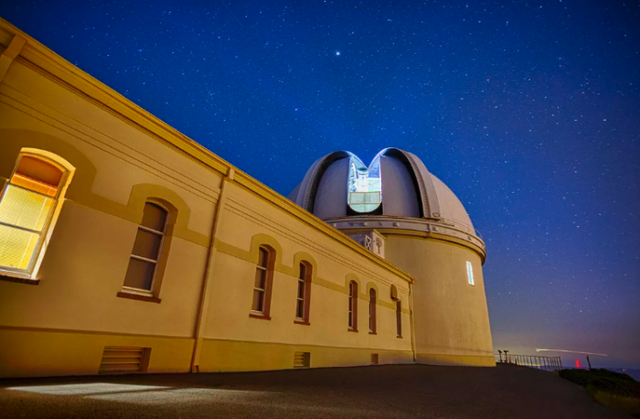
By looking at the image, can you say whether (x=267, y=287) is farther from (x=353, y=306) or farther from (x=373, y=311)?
(x=373, y=311)

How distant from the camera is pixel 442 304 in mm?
18047

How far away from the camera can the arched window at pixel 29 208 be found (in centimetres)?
459

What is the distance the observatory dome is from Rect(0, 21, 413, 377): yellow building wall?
36.6 ft

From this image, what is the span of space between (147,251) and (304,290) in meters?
4.94

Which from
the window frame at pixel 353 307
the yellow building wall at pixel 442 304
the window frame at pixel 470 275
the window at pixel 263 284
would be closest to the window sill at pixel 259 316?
the window at pixel 263 284

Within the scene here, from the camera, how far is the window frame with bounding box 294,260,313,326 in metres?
9.50

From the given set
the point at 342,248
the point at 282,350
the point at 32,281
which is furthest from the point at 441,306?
the point at 32,281

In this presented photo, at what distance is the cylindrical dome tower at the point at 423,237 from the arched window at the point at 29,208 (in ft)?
43.6

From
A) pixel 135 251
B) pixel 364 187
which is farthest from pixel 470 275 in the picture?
pixel 135 251

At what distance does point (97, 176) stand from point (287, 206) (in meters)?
4.93

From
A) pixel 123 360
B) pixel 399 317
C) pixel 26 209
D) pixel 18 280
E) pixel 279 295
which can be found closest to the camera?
pixel 18 280

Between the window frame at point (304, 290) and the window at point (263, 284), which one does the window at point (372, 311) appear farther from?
the window at point (263, 284)

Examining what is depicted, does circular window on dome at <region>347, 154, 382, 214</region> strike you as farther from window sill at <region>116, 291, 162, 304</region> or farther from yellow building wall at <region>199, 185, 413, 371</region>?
window sill at <region>116, 291, 162, 304</region>

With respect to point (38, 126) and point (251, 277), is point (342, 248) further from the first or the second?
point (38, 126)
